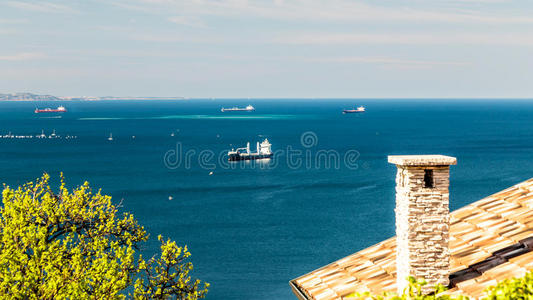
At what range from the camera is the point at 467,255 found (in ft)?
38.7

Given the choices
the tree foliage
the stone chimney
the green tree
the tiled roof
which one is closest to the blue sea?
the green tree

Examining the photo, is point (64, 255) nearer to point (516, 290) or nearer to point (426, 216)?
point (426, 216)

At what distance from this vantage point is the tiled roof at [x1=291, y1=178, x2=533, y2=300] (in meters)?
10.7

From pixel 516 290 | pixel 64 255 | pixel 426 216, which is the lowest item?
pixel 64 255

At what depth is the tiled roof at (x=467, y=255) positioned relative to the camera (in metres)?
10.7

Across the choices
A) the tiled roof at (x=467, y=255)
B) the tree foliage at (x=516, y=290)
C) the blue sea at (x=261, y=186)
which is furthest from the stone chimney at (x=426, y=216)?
the blue sea at (x=261, y=186)

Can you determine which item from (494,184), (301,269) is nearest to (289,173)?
(494,184)

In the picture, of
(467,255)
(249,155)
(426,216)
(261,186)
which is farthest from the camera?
(249,155)

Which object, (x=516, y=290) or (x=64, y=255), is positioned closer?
(x=516, y=290)

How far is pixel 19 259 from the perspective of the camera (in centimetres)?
1698

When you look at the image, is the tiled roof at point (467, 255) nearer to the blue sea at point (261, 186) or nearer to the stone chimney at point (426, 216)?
the stone chimney at point (426, 216)

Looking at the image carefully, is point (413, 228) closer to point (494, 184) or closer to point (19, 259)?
point (19, 259)

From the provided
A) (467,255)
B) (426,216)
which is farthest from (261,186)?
(426,216)

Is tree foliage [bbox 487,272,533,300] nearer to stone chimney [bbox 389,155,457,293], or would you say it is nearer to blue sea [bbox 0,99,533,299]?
stone chimney [bbox 389,155,457,293]
